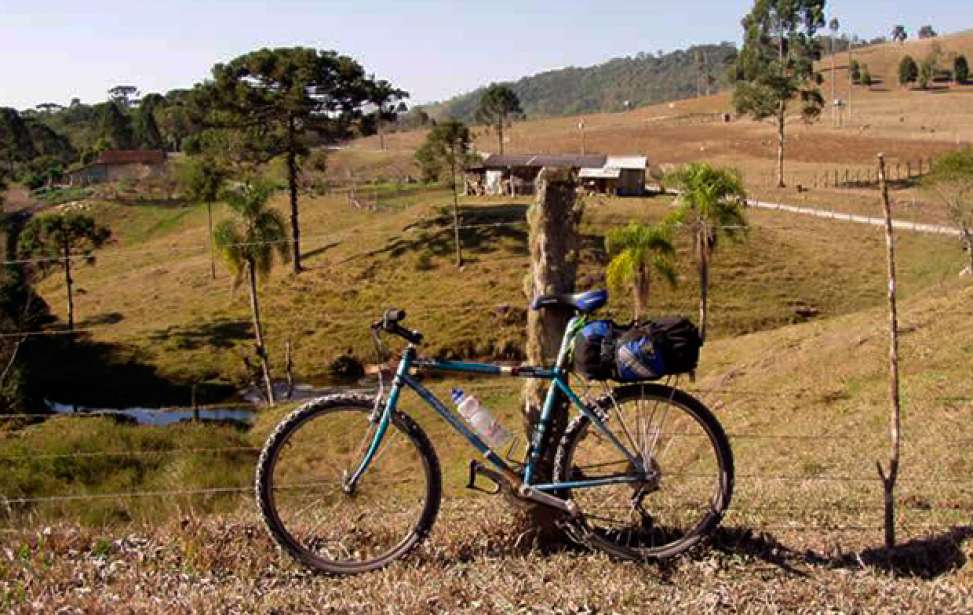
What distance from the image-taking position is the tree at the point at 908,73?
10806cm

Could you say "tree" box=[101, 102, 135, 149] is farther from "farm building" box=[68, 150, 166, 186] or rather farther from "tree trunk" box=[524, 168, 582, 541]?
"tree trunk" box=[524, 168, 582, 541]

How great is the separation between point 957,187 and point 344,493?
111 feet

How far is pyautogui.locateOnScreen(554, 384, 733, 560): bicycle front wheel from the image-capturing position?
4.59 meters

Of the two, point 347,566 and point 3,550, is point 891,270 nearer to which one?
point 347,566

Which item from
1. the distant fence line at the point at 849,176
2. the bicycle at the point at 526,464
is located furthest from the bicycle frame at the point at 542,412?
the distant fence line at the point at 849,176

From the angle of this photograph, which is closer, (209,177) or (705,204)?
(705,204)

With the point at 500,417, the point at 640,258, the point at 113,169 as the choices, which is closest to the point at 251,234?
the point at 640,258

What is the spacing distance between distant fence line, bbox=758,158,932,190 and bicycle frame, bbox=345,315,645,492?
52221mm

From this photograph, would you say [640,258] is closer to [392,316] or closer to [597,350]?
[597,350]

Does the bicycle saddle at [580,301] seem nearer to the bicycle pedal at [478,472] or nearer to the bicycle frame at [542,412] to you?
the bicycle frame at [542,412]

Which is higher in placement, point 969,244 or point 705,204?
point 705,204

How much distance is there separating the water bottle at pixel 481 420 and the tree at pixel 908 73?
117 metres

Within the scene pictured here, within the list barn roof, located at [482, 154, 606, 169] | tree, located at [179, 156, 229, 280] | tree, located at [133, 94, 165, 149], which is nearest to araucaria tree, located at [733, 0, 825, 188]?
barn roof, located at [482, 154, 606, 169]

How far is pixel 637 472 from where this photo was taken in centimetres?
471
